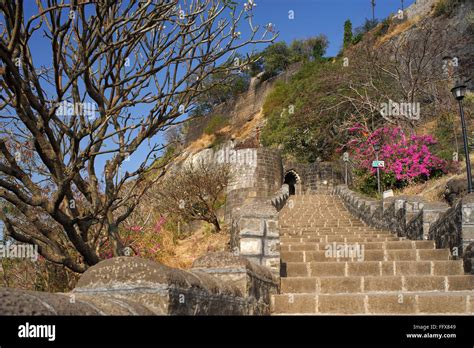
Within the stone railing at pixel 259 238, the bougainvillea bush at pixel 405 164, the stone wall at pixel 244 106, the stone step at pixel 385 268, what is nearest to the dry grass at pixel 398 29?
the stone wall at pixel 244 106

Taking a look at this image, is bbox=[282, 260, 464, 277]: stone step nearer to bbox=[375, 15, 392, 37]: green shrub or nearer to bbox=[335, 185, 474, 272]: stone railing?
bbox=[335, 185, 474, 272]: stone railing

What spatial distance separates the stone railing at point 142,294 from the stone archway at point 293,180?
26913 mm

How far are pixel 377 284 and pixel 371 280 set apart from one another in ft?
0.30

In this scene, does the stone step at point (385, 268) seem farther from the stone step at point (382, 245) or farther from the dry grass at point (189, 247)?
the dry grass at point (189, 247)

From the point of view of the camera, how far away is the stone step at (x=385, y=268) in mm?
7070

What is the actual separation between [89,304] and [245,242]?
14.6 feet

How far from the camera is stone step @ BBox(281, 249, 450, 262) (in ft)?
25.6

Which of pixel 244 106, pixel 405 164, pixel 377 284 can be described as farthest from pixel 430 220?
pixel 244 106

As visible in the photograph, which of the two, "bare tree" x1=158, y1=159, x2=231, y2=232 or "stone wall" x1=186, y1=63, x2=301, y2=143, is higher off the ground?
"stone wall" x1=186, y1=63, x2=301, y2=143

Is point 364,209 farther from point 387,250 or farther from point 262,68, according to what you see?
point 262,68

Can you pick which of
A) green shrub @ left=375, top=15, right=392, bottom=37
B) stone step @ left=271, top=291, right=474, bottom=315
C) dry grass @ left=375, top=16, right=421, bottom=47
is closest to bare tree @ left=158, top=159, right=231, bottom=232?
stone step @ left=271, top=291, right=474, bottom=315

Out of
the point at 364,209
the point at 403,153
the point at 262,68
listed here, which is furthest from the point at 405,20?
the point at 364,209

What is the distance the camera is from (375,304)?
561 cm

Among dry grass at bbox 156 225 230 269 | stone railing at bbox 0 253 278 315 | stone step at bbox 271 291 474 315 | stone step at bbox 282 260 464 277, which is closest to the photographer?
stone railing at bbox 0 253 278 315
